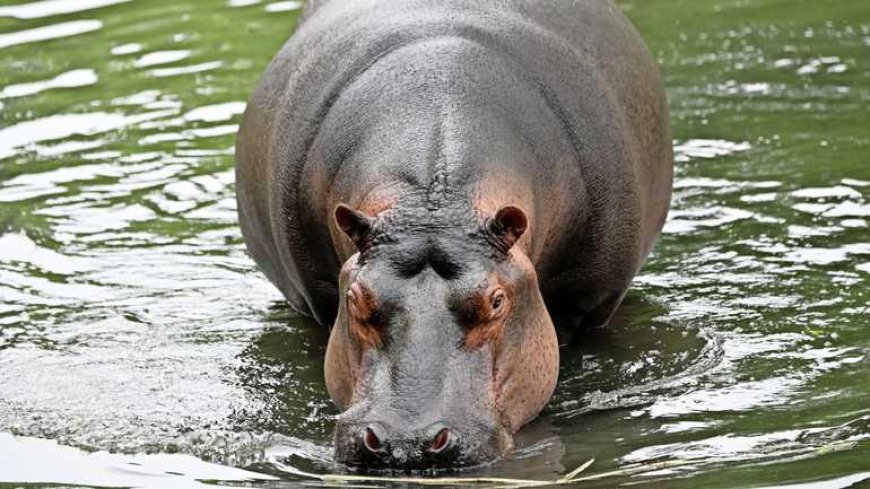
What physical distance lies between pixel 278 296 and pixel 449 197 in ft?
9.13

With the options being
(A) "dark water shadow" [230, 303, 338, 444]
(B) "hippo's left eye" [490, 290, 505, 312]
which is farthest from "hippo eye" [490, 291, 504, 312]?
(A) "dark water shadow" [230, 303, 338, 444]

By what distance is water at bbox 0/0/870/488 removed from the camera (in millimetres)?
6848

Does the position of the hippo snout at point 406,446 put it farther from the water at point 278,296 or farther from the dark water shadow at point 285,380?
the dark water shadow at point 285,380

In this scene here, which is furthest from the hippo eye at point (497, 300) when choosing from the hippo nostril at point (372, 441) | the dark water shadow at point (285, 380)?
the dark water shadow at point (285, 380)

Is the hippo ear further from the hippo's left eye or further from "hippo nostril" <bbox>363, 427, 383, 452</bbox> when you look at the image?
"hippo nostril" <bbox>363, 427, 383, 452</bbox>

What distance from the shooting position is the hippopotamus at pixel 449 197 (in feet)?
20.3

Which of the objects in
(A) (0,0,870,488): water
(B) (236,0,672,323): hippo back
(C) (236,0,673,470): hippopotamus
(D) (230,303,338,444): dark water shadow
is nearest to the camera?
(C) (236,0,673,470): hippopotamus

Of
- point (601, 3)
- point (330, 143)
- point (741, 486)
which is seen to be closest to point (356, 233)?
point (330, 143)

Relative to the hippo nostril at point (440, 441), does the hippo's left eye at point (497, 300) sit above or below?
above

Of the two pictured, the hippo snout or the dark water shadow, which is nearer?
the hippo snout

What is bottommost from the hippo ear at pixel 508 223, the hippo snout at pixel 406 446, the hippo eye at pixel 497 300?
the hippo snout at pixel 406 446

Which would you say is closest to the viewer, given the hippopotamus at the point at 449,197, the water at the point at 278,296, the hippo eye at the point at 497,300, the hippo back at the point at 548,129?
the hippopotamus at the point at 449,197

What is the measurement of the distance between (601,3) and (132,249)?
274cm

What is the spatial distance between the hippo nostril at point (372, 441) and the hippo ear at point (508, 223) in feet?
2.74
